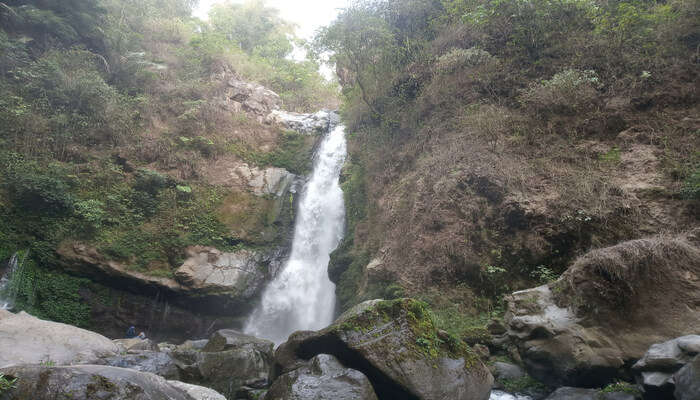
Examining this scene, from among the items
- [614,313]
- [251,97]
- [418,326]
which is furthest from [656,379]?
[251,97]

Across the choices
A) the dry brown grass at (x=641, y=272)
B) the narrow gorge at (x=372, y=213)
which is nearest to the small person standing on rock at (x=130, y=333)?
the narrow gorge at (x=372, y=213)

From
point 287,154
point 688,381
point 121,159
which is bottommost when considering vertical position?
point 121,159

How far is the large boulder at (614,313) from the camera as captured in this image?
508cm

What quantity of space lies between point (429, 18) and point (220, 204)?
12.1 metres

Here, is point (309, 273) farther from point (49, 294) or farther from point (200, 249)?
point (49, 294)

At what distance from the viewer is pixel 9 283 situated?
1024cm

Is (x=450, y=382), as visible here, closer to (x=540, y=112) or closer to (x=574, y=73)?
(x=540, y=112)

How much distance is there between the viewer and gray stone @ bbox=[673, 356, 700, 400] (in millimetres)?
3634

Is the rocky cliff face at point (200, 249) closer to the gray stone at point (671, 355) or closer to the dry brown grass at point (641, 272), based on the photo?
the dry brown grass at point (641, 272)

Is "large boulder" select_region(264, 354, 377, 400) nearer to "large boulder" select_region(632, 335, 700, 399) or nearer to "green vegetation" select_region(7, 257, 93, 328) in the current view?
"large boulder" select_region(632, 335, 700, 399)

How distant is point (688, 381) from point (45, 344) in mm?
9770

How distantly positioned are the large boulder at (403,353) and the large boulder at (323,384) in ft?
0.91

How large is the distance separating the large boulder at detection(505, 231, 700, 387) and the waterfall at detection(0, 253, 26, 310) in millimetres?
12812

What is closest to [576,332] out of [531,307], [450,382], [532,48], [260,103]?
[531,307]
